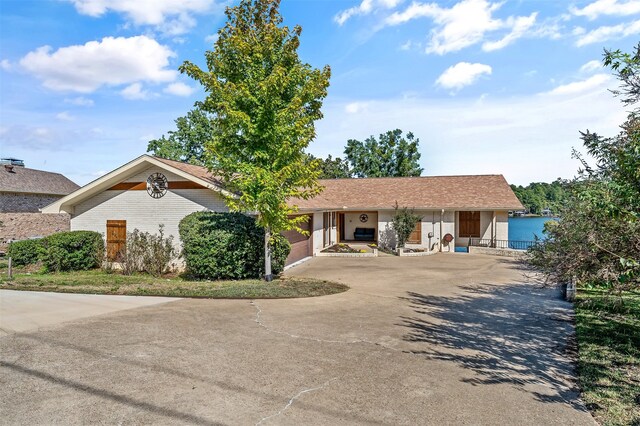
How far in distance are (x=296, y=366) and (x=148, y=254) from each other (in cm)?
1121

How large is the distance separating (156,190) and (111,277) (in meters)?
3.79

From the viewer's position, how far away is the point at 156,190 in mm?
15570

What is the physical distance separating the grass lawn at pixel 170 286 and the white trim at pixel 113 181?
3292 millimetres

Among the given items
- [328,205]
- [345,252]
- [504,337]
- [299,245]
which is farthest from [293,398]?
[328,205]

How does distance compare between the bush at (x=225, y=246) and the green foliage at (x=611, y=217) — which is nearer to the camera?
the green foliage at (x=611, y=217)

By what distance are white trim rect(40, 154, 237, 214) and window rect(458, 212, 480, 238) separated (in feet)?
56.1

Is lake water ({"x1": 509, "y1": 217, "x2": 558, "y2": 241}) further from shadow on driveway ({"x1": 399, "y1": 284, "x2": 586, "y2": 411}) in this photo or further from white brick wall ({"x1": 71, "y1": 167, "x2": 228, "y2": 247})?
white brick wall ({"x1": 71, "y1": 167, "x2": 228, "y2": 247})

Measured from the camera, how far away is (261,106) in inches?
455

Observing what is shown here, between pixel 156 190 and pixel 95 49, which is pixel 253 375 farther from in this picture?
pixel 95 49

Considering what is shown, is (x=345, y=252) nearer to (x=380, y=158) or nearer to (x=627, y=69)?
(x=627, y=69)

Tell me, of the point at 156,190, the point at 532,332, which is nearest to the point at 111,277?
the point at 156,190

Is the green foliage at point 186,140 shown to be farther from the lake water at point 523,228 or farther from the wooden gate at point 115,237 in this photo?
the lake water at point 523,228

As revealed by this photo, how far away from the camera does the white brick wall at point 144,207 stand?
1505cm

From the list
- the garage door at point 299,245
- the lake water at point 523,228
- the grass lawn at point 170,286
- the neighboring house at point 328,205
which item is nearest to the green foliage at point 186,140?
the neighboring house at point 328,205
